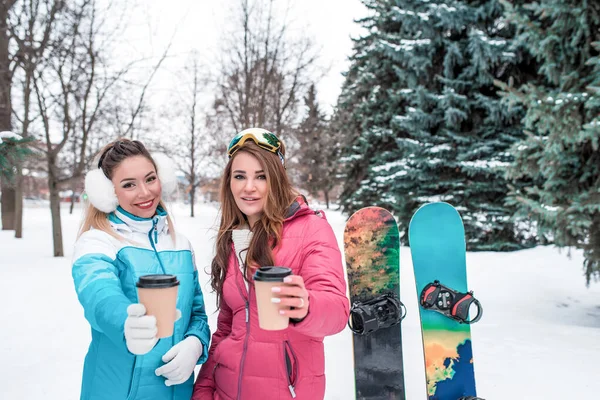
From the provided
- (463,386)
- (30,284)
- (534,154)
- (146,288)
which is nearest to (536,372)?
(463,386)

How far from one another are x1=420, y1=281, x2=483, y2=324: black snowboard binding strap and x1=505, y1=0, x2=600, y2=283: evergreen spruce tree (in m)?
2.52

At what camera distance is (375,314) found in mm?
2430

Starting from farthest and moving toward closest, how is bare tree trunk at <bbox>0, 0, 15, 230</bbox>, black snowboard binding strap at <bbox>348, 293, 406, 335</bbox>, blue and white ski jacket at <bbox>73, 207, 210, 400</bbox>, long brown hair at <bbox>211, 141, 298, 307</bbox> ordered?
bare tree trunk at <bbox>0, 0, 15, 230</bbox> < black snowboard binding strap at <bbox>348, 293, 406, 335</bbox> < long brown hair at <bbox>211, 141, 298, 307</bbox> < blue and white ski jacket at <bbox>73, 207, 210, 400</bbox>

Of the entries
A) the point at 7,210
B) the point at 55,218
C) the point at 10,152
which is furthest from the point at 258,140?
the point at 7,210

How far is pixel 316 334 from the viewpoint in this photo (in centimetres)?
114

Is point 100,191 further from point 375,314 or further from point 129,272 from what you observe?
point 375,314

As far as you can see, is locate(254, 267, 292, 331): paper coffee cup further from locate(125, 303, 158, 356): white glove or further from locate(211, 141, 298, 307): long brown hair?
locate(211, 141, 298, 307): long brown hair

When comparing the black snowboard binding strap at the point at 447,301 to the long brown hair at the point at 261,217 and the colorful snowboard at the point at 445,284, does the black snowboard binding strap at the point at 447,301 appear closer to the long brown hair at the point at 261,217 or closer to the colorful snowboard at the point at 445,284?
the colorful snowboard at the point at 445,284

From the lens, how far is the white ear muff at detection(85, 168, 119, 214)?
1.48 metres

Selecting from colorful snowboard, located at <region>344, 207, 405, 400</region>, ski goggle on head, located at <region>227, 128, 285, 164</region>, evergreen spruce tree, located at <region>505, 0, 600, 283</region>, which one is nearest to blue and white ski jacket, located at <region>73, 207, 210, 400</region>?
ski goggle on head, located at <region>227, 128, 285, 164</region>

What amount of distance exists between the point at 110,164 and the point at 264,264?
772 mm

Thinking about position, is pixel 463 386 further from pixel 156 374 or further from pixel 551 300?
pixel 551 300

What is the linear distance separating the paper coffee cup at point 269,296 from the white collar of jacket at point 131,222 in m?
0.73

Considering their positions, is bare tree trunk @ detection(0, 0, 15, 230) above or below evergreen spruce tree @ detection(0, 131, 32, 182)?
above
